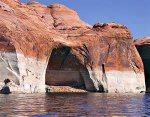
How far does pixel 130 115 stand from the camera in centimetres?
2472

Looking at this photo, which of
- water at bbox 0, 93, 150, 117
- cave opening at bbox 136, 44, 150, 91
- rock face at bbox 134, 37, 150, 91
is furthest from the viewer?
cave opening at bbox 136, 44, 150, 91

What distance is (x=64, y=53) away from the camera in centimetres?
8044

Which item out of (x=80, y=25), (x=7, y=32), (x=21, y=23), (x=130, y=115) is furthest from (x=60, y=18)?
(x=130, y=115)

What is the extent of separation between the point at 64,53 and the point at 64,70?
3899 millimetres

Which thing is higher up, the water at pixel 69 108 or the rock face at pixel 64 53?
the rock face at pixel 64 53

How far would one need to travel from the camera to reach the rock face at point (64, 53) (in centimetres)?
6606

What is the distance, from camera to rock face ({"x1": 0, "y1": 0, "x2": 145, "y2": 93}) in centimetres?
6606

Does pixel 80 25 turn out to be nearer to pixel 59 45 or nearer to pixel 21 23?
pixel 59 45

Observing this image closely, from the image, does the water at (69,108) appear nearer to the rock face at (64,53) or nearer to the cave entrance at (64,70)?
the rock face at (64,53)

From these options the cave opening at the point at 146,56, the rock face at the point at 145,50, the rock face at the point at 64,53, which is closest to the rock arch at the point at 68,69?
the rock face at the point at 64,53

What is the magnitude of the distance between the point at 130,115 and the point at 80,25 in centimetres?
7395

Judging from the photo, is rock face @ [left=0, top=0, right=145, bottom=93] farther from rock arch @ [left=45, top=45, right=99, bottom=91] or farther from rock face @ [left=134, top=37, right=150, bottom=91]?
rock face @ [left=134, top=37, right=150, bottom=91]

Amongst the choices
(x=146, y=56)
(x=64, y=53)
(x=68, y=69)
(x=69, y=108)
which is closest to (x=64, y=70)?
(x=68, y=69)

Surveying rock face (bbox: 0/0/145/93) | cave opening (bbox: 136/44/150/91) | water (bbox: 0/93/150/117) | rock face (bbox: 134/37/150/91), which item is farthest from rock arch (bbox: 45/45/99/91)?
water (bbox: 0/93/150/117)
